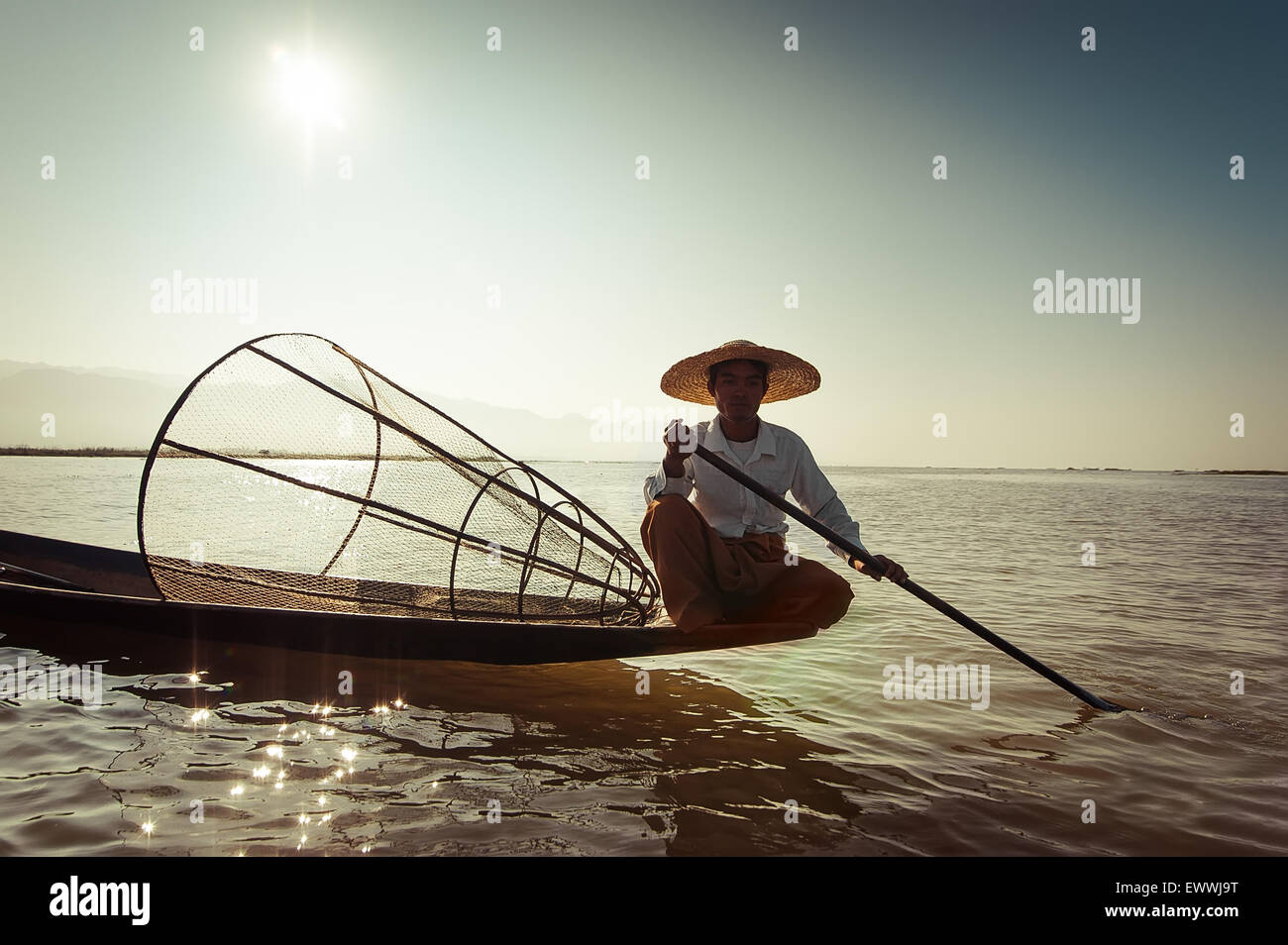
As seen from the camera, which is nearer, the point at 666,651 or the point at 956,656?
the point at 666,651

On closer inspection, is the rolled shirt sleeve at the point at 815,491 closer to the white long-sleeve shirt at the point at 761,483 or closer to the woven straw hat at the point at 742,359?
the white long-sleeve shirt at the point at 761,483

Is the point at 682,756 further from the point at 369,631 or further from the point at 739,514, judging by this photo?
the point at 369,631

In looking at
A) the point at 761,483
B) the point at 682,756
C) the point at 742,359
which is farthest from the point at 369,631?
the point at 742,359

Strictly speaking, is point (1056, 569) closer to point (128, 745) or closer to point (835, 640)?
point (835, 640)

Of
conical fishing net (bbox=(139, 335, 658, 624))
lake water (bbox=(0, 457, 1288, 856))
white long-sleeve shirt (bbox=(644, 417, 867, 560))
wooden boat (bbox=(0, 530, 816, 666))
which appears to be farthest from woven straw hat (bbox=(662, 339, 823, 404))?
lake water (bbox=(0, 457, 1288, 856))

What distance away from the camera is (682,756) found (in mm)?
3275

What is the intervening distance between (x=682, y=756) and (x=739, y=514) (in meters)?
1.40

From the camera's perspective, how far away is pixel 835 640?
19.0 ft

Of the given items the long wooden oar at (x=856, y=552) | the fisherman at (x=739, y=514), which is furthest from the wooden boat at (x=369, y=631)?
the long wooden oar at (x=856, y=552)

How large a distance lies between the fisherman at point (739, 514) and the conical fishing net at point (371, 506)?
746mm

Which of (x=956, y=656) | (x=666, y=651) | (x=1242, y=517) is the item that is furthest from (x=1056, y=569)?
(x=1242, y=517)

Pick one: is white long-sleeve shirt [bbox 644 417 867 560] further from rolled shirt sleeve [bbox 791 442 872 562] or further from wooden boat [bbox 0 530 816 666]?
wooden boat [bbox 0 530 816 666]

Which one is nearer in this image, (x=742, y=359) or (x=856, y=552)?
(x=856, y=552)
